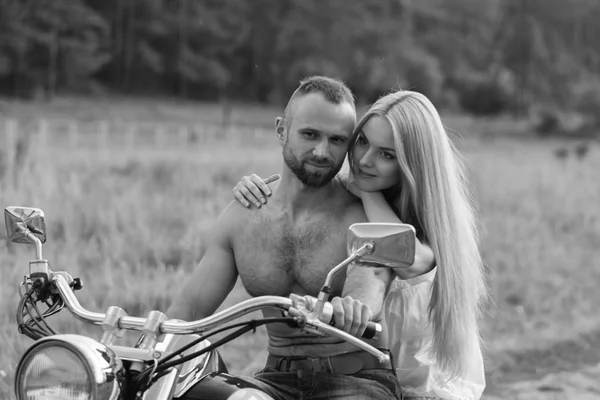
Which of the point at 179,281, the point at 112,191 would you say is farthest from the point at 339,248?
the point at 112,191

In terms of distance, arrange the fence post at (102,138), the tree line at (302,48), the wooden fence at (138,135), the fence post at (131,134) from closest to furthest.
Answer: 1. the fence post at (102,138)
2. the wooden fence at (138,135)
3. the fence post at (131,134)
4. the tree line at (302,48)

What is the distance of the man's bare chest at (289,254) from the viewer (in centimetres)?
350

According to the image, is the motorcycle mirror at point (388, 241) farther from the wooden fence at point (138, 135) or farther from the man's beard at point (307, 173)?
the wooden fence at point (138, 135)

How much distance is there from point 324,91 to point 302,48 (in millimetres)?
41762

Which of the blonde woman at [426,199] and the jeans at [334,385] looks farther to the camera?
the blonde woman at [426,199]

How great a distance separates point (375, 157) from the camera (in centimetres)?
356

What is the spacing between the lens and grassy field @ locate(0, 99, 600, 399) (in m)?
7.78

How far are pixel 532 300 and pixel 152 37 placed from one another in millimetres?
31167

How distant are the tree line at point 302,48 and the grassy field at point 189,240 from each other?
14.5 metres

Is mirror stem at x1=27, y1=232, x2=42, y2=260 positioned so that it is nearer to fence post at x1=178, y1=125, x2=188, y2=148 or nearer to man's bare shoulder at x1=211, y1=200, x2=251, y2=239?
man's bare shoulder at x1=211, y1=200, x2=251, y2=239

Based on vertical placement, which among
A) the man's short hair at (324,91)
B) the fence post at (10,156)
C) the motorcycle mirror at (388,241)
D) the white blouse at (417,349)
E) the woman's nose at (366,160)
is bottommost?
the fence post at (10,156)

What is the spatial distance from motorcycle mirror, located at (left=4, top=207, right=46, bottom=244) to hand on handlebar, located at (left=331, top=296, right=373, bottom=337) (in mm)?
948

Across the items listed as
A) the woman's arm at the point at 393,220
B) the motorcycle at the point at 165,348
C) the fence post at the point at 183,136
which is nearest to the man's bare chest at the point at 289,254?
the woman's arm at the point at 393,220

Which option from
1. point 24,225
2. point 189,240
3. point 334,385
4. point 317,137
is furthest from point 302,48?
point 24,225
